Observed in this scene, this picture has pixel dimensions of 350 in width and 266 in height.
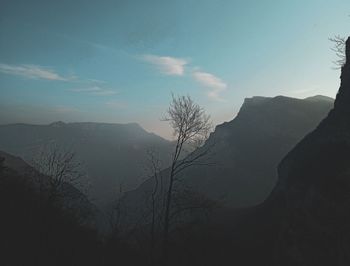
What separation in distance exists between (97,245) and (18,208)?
6265 mm

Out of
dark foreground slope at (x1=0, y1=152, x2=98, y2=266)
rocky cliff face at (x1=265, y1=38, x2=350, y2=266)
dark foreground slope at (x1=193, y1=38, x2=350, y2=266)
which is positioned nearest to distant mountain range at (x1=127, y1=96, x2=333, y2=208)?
dark foreground slope at (x1=193, y1=38, x2=350, y2=266)

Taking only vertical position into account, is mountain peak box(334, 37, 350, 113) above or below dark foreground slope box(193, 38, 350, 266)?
above

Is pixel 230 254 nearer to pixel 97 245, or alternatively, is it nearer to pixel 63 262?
pixel 97 245

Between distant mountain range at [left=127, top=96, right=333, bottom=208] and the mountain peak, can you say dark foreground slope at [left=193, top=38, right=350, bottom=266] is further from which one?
distant mountain range at [left=127, top=96, right=333, bottom=208]

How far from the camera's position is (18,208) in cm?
2206

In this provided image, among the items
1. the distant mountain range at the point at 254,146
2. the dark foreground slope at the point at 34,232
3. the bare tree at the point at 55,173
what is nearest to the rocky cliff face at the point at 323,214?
the dark foreground slope at the point at 34,232

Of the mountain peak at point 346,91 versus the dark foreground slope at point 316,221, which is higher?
the mountain peak at point 346,91

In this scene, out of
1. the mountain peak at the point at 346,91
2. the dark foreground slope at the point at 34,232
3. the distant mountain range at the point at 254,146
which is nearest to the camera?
the dark foreground slope at the point at 34,232

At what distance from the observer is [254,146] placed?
140 meters

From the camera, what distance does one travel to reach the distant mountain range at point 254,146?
11738cm

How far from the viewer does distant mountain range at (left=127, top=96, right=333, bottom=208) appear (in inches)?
4621

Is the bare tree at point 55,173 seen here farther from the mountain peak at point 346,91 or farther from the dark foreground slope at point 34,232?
the mountain peak at point 346,91

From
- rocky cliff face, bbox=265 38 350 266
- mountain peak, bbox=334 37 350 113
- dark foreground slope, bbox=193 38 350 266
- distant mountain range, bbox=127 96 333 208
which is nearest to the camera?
rocky cliff face, bbox=265 38 350 266

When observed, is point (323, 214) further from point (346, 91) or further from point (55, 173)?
point (346, 91)
